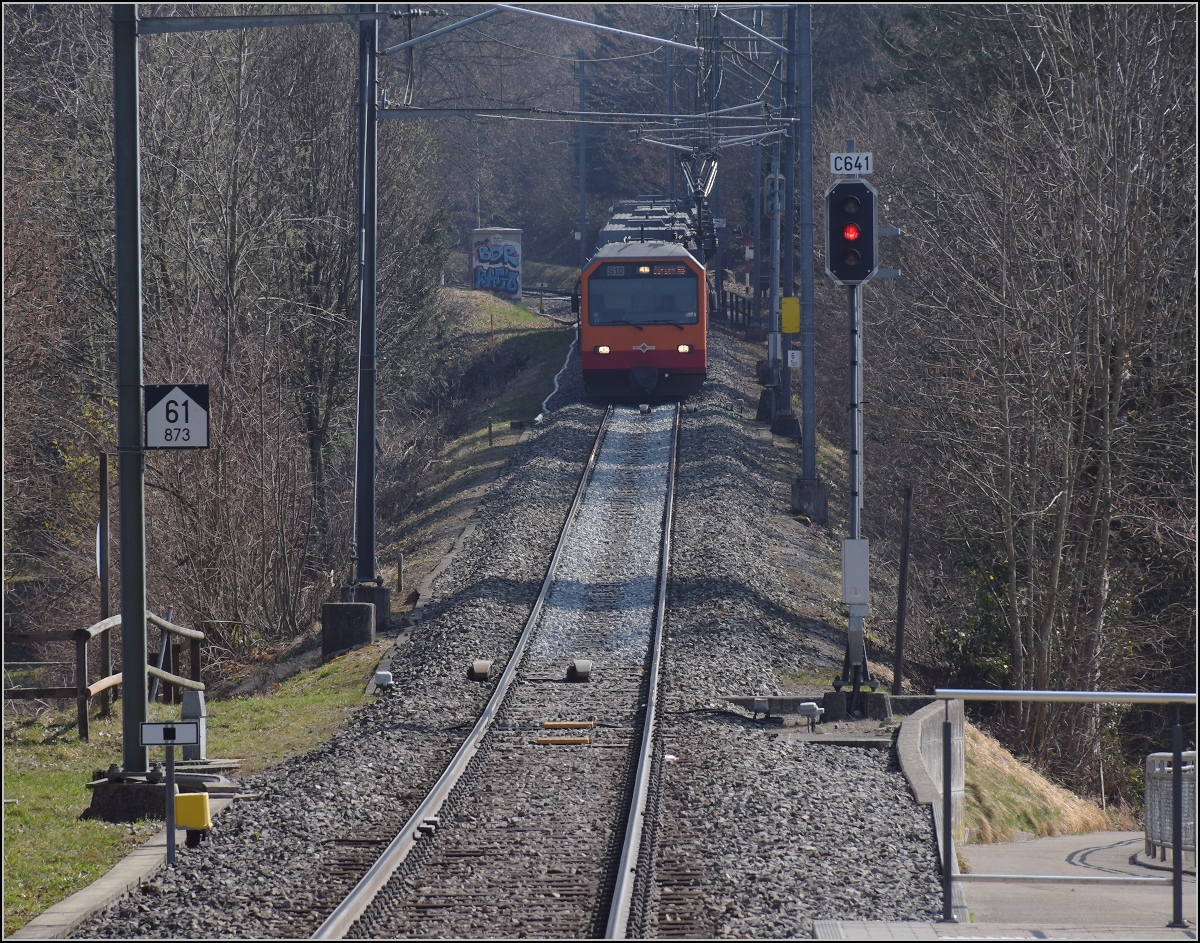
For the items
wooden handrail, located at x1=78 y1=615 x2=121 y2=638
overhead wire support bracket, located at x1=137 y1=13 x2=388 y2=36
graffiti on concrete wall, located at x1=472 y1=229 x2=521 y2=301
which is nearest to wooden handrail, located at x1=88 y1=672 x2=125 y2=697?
wooden handrail, located at x1=78 y1=615 x2=121 y2=638

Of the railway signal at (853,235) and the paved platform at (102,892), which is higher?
the railway signal at (853,235)

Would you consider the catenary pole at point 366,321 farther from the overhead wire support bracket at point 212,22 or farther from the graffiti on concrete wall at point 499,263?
the graffiti on concrete wall at point 499,263

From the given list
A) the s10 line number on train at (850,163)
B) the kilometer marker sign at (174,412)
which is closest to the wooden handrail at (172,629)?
the kilometer marker sign at (174,412)

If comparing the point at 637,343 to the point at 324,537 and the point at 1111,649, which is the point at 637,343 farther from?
the point at 1111,649

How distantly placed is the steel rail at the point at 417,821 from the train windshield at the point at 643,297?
12.6 m

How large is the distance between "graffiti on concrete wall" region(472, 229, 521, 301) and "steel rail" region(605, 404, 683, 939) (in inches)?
1551

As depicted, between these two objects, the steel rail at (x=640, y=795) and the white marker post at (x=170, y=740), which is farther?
the white marker post at (x=170, y=740)

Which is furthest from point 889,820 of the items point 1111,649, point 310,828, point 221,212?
point 221,212

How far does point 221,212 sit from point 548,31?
2712 inches

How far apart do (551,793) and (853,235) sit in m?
5.62

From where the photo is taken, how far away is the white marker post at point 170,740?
25.9 ft

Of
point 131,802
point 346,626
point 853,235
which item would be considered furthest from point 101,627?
point 853,235

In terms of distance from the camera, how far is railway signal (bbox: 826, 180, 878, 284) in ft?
39.2

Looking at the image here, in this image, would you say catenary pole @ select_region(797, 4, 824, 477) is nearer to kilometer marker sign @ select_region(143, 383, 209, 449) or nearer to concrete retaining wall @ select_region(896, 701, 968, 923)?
concrete retaining wall @ select_region(896, 701, 968, 923)
